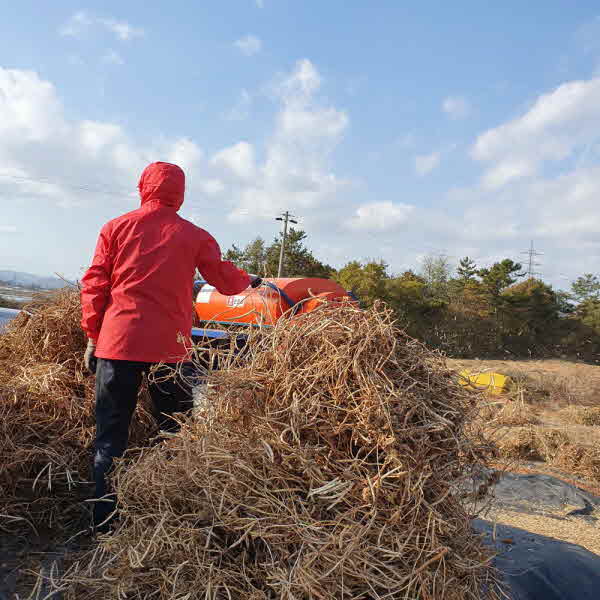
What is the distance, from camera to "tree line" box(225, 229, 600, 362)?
59.3 ft

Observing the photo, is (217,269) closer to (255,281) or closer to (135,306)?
(255,281)

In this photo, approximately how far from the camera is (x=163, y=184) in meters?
2.68

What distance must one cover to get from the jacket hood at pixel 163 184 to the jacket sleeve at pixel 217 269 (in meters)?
0.25

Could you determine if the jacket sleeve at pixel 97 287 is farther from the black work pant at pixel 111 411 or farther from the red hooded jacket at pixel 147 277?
the black work pant at pixel 111 411

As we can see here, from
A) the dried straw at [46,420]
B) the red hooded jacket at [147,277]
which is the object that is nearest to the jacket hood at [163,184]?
the red hooded jacket at [147,277]

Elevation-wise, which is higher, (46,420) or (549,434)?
(46,420)

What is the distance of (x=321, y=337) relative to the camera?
1.92 metres

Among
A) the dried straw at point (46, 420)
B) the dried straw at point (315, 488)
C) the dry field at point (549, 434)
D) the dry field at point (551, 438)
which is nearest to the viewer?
the dried straw at point (315, 488)

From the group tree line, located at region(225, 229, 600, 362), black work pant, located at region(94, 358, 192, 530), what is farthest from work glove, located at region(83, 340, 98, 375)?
tree line, located at region(225, 229, 600, 362)

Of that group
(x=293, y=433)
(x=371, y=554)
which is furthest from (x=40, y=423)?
(x=371, y=554)

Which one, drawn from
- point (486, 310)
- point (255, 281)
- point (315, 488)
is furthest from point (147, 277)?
point (486, 310)

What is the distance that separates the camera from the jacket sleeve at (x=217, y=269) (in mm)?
2770

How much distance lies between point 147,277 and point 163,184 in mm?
526

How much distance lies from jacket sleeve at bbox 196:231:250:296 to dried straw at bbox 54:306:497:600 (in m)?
0.90
